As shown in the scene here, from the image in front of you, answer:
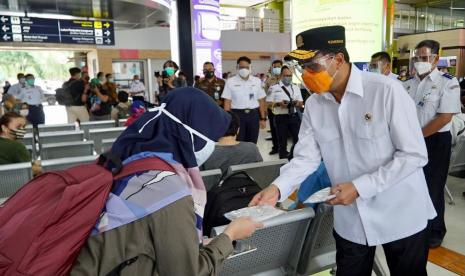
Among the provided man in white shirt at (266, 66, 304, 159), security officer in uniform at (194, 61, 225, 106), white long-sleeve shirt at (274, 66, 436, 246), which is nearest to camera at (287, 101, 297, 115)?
man in white shirt at (266, 66, 304, 159)

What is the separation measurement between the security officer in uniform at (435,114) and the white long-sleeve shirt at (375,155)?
4.74 feet

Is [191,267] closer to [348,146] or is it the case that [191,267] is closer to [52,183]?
[52,183]

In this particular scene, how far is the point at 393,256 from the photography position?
1571mm

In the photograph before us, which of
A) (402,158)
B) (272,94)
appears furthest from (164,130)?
(272,94)

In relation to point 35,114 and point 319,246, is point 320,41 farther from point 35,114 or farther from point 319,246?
point 35,114

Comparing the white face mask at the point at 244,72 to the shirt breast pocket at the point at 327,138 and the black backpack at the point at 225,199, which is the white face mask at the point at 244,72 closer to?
the black backpack at the point at 225,199

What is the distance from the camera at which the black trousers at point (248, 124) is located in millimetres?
5773

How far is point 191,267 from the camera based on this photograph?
1.01 m

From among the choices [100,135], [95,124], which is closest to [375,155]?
[100,135]

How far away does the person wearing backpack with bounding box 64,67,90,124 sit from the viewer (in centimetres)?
747

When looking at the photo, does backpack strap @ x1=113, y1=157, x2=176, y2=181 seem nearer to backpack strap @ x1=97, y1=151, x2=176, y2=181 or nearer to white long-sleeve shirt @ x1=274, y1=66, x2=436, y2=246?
backpack strap @ x1=97, y1=151, x2=176, y2=181

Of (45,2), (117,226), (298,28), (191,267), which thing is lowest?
(191,267)

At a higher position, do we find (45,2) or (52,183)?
(45,2)

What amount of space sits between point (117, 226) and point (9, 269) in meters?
0.26
